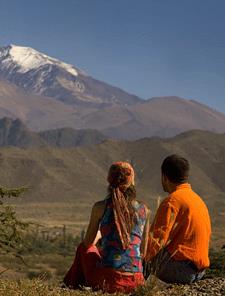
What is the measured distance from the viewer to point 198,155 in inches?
7101

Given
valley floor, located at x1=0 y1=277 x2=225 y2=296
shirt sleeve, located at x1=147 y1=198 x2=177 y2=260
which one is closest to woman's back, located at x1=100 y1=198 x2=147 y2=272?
shirt sleeve, located at x1=147 y1=198 x2=177 y2=260

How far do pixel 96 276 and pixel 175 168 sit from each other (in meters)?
1.48

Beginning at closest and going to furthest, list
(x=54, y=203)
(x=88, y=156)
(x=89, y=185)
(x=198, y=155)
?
(x=54, y=203) < (x=89, y=185) < (x=88, y=156) < (x=198, y=155)

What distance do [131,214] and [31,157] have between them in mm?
142945

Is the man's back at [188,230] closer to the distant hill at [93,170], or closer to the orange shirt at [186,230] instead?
the orange shirt at [186,230]

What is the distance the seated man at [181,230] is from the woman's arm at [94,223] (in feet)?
2.02

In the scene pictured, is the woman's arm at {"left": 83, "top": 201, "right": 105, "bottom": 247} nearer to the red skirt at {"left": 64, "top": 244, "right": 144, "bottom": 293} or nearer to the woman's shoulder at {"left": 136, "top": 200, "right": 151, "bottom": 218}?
the red skirt at {"left": 64, "top": 244, "right": 144, "bottom": 293}

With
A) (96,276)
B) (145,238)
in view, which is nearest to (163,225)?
(145,238)

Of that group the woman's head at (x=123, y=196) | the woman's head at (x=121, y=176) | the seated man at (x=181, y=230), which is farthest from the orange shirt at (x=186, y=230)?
the woman's head at (x=121, y=176)

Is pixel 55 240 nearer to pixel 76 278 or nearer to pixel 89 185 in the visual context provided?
pixel 76 278

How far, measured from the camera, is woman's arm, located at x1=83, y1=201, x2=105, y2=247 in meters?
6.44

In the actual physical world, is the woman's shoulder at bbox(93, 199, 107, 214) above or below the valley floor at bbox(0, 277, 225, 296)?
above

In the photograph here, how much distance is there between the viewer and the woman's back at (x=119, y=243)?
6.45 meters

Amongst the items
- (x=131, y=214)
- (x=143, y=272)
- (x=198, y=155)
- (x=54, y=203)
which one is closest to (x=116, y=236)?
(x=131, y=214)
